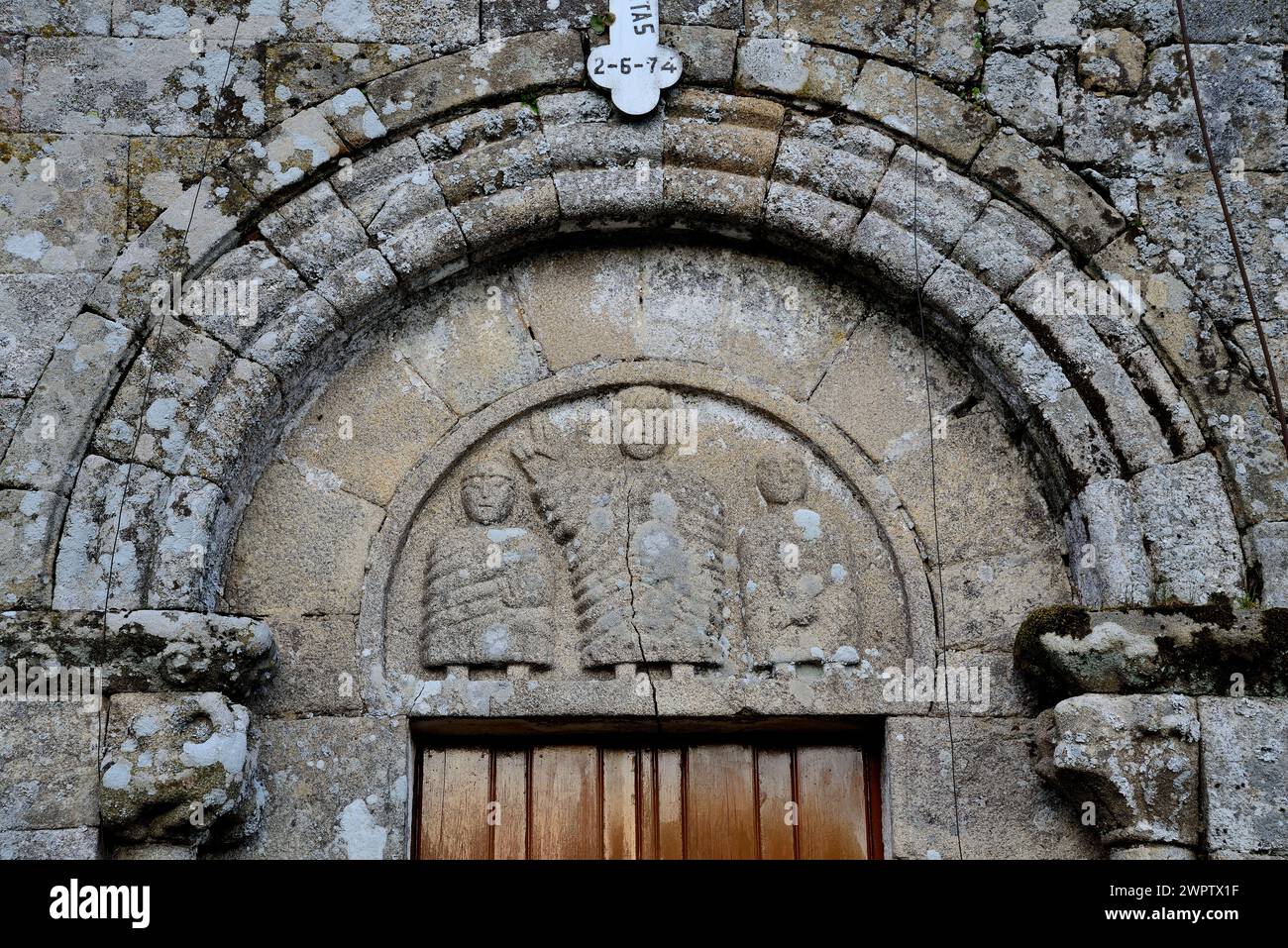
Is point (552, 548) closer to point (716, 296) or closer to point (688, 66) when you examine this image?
point (716, 296)

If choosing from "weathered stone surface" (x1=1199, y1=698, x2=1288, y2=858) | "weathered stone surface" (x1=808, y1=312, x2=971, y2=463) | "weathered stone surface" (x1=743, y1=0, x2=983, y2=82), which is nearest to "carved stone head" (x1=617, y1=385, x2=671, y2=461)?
"weathered stone surface" (x1=808, y1=312, x2=971, y2=463)

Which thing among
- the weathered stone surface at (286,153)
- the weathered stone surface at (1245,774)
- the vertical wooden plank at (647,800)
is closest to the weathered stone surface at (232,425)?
the weathered stone surface at (286,153)

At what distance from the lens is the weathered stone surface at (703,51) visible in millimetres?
5227

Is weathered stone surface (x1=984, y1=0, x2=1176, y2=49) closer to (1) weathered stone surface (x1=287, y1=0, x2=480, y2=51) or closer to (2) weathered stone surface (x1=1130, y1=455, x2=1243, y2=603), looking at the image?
(2) weathered stone surface (x1=1130, y1=455, x2=1243, y2=603)

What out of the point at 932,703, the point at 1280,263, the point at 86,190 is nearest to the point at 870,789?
the point at 932,703

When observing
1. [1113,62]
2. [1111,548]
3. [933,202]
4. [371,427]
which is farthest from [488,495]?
[1113,62]

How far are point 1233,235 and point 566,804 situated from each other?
277 cm

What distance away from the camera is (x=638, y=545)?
4988mm

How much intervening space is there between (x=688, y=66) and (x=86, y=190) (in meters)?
2.00

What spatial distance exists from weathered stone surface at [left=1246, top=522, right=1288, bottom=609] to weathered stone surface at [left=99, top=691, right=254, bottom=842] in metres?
3.07

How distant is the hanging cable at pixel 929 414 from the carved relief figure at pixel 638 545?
693 mm

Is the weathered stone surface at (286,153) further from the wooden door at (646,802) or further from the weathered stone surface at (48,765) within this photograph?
the wooden door at (646,802)

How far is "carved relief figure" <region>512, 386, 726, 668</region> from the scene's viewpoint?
4891 mm
